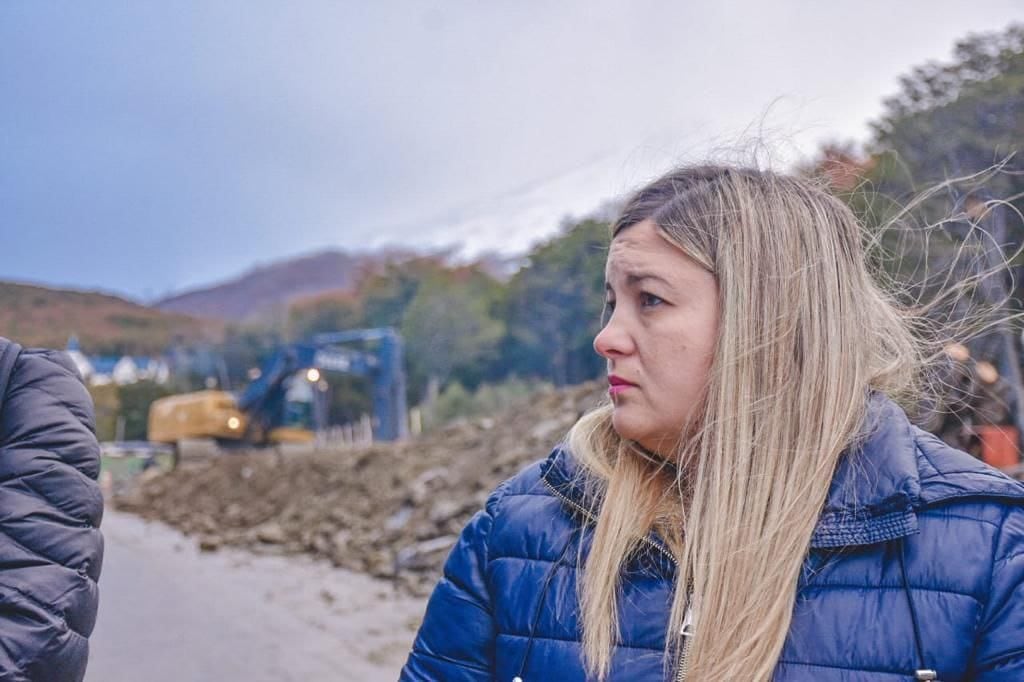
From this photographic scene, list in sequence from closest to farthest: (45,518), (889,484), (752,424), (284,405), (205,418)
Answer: (889,484) < (752,424) < (45,518) < (205,418) < (284,405)

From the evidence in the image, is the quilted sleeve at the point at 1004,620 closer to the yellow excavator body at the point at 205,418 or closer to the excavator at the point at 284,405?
the excavator at the point at 284,405

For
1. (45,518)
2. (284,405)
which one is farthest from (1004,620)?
(284,405)

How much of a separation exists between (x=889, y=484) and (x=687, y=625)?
37cm

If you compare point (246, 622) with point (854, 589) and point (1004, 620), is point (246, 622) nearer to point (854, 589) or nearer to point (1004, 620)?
point (854, 589)

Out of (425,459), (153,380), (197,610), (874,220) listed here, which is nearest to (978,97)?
(425,459)

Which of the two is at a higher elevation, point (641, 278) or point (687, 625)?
point (641, 278)

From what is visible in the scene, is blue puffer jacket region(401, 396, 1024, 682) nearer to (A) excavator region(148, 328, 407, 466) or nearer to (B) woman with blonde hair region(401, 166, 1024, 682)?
(B) woman with blonde hair region(401, 166, 1024, 682)

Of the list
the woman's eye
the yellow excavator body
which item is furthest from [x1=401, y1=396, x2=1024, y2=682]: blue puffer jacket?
the yellow excavator body

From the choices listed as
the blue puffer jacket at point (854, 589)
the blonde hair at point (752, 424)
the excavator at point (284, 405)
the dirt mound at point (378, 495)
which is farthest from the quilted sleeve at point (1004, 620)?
the excavator at point (284, 405)

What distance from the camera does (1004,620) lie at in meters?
1.24

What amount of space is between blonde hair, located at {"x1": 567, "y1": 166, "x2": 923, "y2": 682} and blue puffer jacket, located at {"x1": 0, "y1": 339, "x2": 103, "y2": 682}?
1253 mm

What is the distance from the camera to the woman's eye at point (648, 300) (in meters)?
1.52

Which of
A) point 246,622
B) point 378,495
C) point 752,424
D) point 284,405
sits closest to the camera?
point 752,424

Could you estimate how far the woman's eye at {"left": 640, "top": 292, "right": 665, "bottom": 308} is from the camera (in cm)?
152
